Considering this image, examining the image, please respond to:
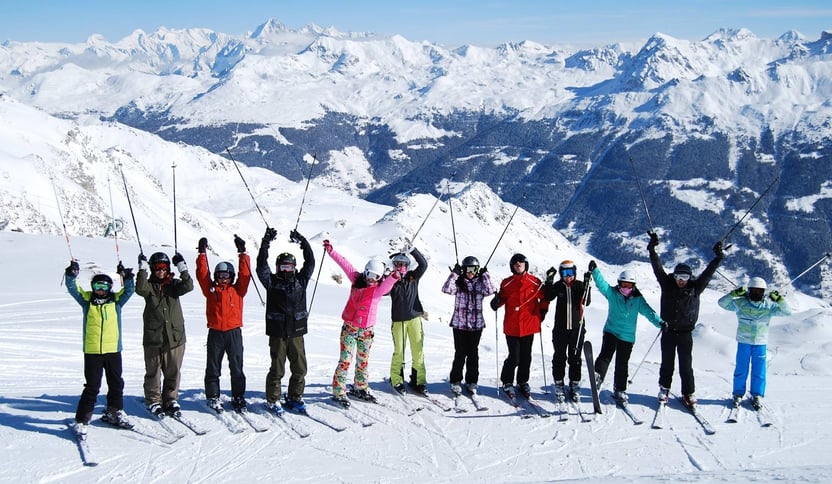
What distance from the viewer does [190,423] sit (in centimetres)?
976

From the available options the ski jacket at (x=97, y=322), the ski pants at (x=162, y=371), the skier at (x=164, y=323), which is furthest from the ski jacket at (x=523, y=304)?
the ski jacket at (x=97, y=322)

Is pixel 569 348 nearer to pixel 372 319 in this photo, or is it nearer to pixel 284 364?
pixel 372 319

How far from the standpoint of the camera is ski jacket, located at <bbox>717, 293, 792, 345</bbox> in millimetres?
11031

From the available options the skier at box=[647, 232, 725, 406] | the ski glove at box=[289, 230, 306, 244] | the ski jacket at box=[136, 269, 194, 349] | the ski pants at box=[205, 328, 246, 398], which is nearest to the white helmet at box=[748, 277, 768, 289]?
the skier at box=[647, 232, 725, 406]

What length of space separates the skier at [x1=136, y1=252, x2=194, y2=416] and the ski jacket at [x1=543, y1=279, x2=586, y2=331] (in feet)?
18.5

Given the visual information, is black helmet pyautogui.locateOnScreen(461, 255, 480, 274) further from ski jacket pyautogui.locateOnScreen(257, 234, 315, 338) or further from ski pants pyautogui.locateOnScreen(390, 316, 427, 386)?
ski jacket pyautogui.locateOnScreen(257, 234, 315, 338)

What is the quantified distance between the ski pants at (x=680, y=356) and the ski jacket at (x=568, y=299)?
148 cm

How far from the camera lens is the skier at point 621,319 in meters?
11.0

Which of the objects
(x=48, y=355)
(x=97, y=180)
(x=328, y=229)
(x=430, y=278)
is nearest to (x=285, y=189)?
(x=328, y=229)

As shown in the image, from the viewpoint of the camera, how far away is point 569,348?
1138 cm

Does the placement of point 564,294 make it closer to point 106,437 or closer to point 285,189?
point 106,437

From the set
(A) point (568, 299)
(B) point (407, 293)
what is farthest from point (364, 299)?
(A) point (568, 299)

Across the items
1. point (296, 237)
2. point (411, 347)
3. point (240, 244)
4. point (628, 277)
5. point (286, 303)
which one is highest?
point (296, 237)

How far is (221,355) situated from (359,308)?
7.14ft
